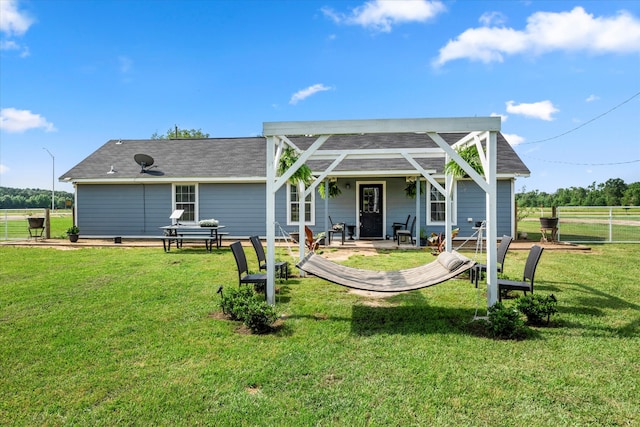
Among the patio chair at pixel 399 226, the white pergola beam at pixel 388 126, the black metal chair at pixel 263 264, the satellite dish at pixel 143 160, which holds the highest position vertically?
the satellite dish at pixel 143 160

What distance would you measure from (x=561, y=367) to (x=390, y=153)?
484 cm

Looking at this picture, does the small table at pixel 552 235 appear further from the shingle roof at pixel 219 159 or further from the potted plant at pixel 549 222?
the shingle roof at pixel 219 159

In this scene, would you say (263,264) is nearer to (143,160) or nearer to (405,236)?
(405,236)

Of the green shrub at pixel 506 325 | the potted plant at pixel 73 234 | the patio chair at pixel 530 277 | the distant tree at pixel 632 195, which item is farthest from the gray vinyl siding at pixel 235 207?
the distant tree at pixel 632 195

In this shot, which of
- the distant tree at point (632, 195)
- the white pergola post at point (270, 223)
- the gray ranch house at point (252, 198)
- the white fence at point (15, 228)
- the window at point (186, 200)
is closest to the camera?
the white pergola post at point (270, 223)

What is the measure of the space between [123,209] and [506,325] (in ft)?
46.9

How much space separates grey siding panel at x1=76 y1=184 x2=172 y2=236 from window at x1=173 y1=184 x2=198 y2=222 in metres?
0.29

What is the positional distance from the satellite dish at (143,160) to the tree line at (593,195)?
41169 millimetres

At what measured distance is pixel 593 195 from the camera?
49906 mm

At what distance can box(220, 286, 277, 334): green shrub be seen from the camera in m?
4.13

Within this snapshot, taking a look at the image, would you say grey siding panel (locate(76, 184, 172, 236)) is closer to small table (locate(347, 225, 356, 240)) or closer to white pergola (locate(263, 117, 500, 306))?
small table (locate(347, 225, 356, 240))

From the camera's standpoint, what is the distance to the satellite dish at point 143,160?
13828 millimetres

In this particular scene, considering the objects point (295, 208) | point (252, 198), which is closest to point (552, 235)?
point (295, 208)

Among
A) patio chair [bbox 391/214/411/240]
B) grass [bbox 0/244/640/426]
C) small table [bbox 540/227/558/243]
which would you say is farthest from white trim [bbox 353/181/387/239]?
grass [bbox 0/244/640/426]
